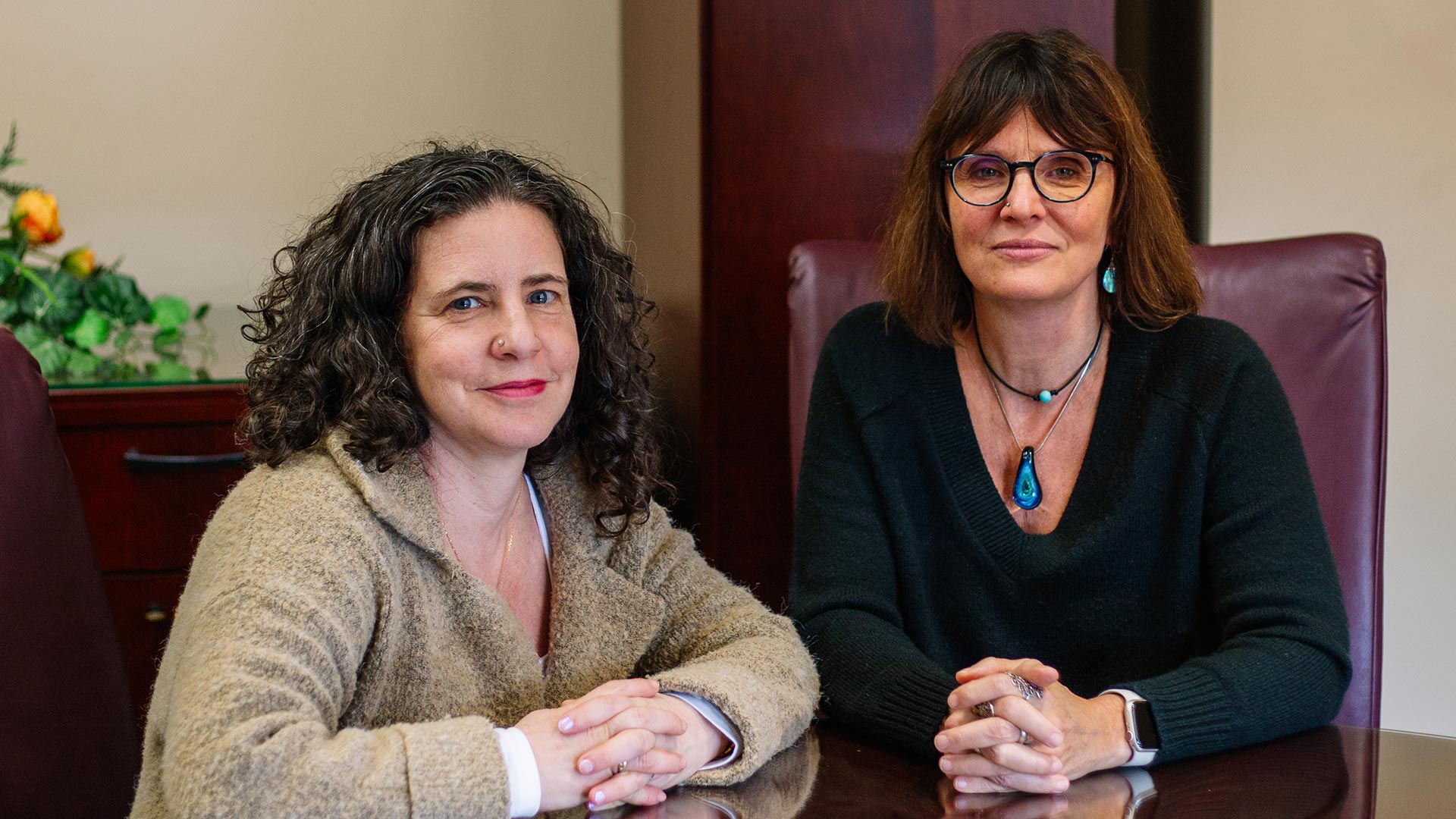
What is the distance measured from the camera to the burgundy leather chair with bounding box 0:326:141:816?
1.33 m

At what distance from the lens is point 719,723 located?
1.19 m

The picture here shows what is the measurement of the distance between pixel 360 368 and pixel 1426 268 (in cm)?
201

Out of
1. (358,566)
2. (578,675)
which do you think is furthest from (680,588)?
(358,566)

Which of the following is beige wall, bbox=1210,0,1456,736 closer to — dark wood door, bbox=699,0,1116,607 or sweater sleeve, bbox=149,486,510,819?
dark wood door, bbox=699,0,1116,607

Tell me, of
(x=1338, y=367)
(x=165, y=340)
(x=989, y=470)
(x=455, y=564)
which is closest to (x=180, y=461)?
(x=165, y=340)

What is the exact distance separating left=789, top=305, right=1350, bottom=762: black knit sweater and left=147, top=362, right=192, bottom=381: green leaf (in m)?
1.13

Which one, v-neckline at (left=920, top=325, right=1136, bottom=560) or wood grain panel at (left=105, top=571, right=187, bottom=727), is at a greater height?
v-neckline at (left=920, top=325, right=1136, bottom=560)

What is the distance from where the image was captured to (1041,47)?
158 centimetres

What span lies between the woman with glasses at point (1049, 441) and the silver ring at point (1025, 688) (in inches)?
5.8

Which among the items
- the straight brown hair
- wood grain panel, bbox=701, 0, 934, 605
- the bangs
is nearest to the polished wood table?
the straight brown hair

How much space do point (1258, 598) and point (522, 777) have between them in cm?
83

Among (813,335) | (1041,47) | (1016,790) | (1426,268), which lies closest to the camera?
(1016,790)

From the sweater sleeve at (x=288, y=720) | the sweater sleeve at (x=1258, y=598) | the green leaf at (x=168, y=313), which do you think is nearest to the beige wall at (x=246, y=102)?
the green leaf at (x=168, y=313)

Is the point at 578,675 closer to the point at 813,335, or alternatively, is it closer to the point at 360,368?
the point at 360,368
